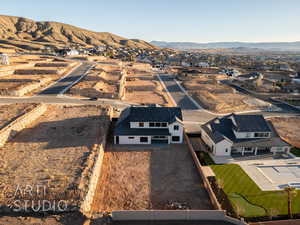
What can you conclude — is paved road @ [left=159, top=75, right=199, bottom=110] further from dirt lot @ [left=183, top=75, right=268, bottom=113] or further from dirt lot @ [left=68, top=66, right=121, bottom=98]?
dirt lot @ [left=68, top=66, right=121, bottom=98]

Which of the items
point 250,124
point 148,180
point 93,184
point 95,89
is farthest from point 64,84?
point 250,124

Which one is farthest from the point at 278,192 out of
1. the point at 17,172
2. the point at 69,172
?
the point at 17,172

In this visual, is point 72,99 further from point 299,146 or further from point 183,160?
point 299,146

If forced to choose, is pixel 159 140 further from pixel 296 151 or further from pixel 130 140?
pixel 296 151

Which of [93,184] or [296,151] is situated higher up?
[296,151]

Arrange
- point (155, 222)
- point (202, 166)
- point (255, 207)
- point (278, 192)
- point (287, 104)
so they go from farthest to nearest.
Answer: point (287, 104)
point (202, 166)
point (278, 192)
point (255, 207)
point (155, 222)

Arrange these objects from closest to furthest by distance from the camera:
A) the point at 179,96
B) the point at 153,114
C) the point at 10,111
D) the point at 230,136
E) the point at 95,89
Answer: the point at 230,136
the point at 153,114
the point at 10,111
the point at 95,89
the point at 179,96
